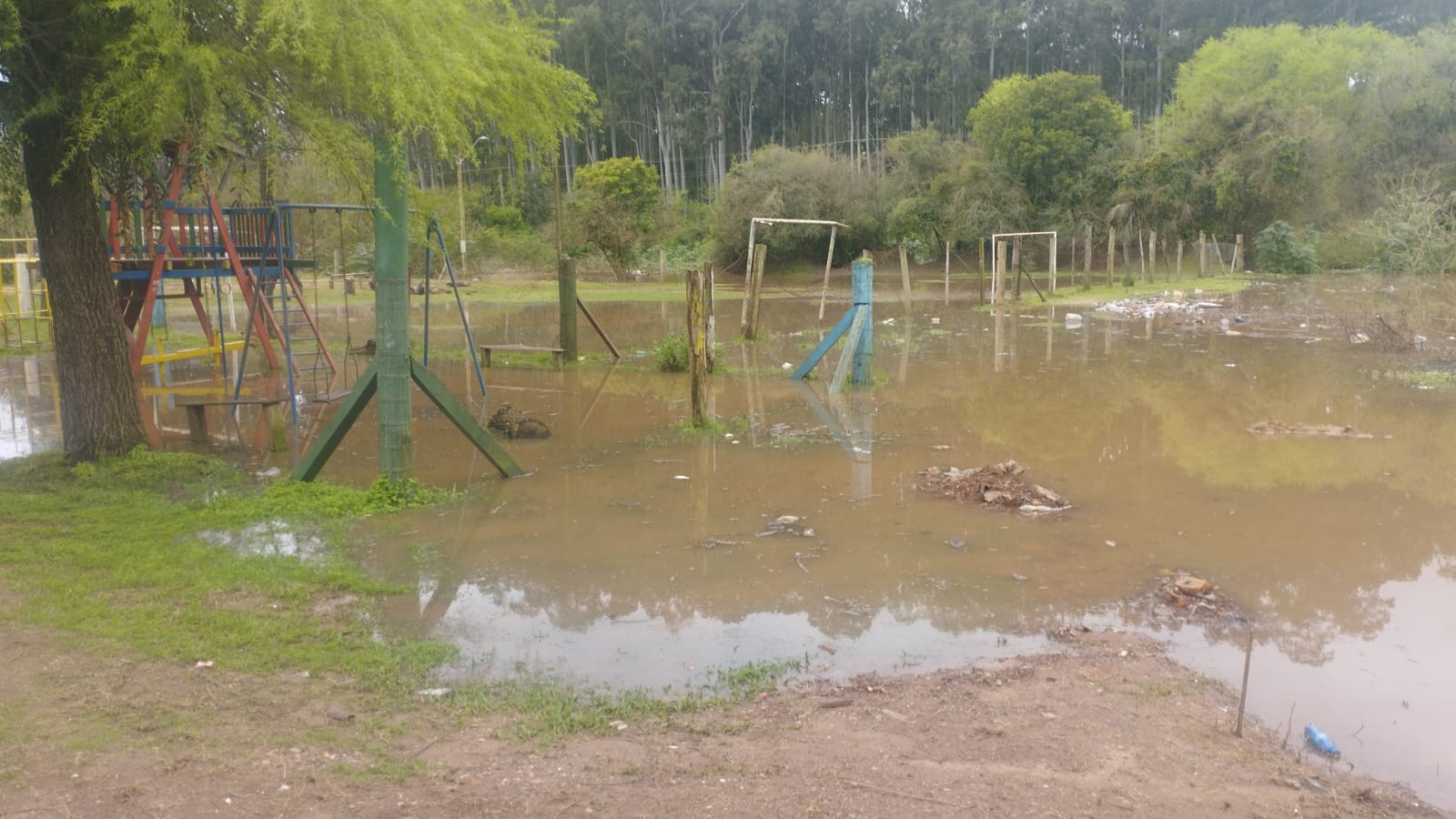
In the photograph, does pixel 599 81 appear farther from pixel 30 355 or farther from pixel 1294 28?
pixel 30 355

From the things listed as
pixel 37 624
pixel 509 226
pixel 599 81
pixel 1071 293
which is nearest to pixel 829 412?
pixel 37 624

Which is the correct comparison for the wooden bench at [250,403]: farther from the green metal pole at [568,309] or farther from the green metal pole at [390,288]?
the green metal pole at [568,309]

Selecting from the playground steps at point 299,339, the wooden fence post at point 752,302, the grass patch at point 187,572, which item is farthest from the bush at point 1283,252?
the grass patch at point 187,572

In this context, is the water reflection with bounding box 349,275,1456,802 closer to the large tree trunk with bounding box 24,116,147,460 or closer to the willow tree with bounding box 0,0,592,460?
the large tree trunk with bounding box 24,116,147,460

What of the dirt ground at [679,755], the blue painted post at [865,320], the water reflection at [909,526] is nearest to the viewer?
the dirt ground at [679,755]

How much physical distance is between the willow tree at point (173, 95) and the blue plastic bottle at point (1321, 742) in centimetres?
706

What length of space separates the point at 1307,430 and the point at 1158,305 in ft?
56.9

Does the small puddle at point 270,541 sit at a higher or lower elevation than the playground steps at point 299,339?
lower

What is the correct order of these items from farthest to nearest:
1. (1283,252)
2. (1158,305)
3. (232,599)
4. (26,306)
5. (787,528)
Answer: (1283,252) < (1158,305) < (26,306) < (787,528) < (232,599)

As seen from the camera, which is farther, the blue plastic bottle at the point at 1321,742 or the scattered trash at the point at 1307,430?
the scattered trash at the point at 1307,430

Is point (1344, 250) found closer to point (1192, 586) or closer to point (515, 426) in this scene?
point (515, 426)

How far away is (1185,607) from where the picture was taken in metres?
6.62

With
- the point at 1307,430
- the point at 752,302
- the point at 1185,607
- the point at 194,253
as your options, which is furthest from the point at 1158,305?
the point at 1185,607

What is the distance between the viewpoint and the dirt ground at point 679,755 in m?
4.06
